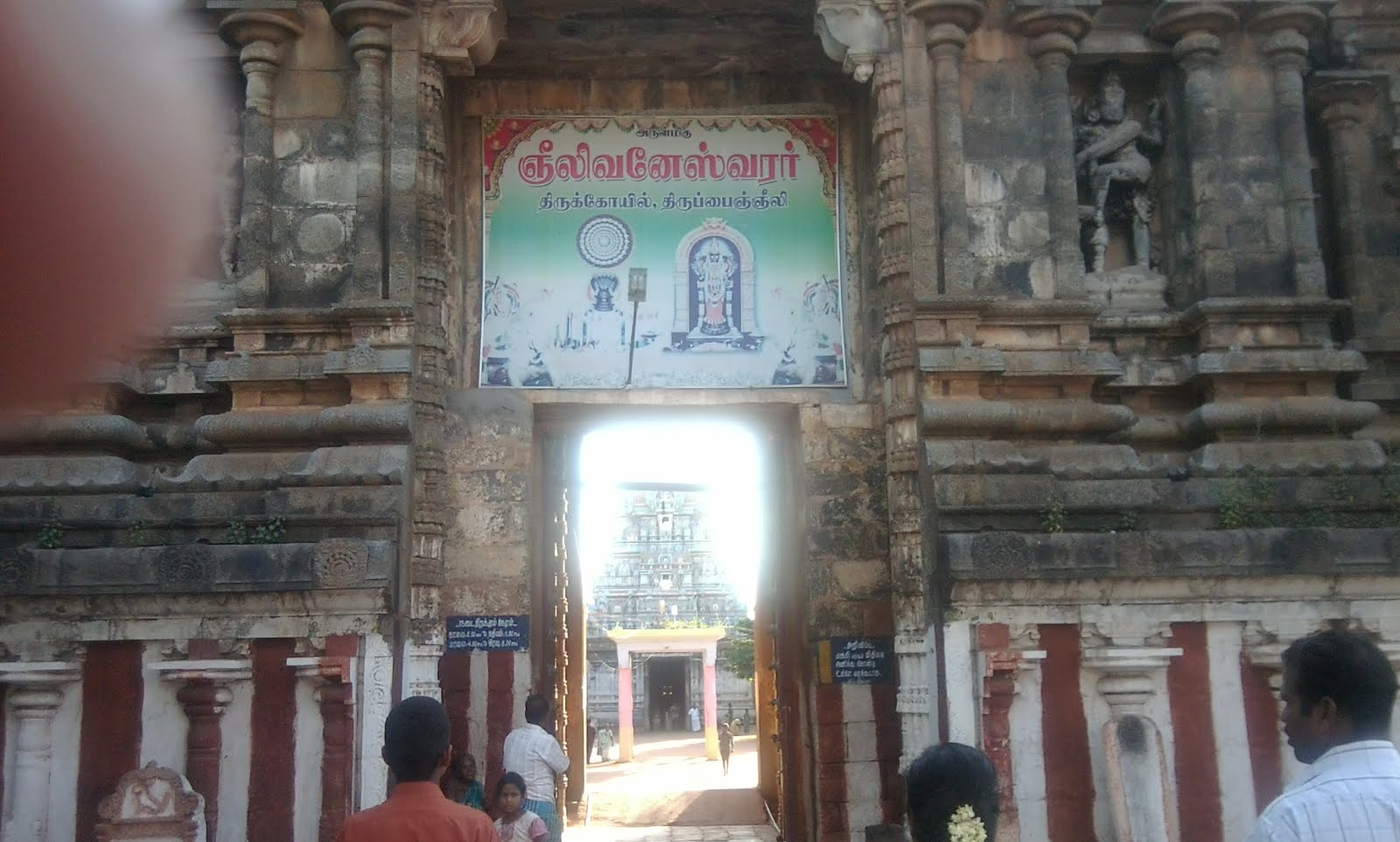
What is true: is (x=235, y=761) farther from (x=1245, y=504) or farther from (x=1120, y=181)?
(x=1120, y=181)

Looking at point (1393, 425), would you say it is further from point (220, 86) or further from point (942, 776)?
point (220, 86)

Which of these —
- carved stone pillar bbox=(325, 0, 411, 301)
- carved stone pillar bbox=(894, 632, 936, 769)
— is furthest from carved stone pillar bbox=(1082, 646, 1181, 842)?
carved stone pillar bbox=(325, 0, 411, 301)

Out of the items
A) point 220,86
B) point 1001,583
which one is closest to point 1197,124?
point 1001,583

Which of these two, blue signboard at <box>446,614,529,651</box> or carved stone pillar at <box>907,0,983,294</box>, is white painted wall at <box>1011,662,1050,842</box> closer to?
carved stone pillar at <box>907,0,983,294</box>

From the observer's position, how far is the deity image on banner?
10555 millimetres

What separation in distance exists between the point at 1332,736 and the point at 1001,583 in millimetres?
4828

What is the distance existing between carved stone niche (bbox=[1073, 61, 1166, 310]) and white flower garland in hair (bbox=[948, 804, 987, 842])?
23.4 feet

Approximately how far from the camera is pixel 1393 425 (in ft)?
32.3

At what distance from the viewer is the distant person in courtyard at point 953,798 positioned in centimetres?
321

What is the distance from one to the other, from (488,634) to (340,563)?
74.7 inches

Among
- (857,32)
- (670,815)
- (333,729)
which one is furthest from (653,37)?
(670,815)

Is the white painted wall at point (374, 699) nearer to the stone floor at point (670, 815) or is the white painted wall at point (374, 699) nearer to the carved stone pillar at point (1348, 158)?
the stone floor at point (670, 815)

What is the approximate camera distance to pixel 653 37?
10.5m

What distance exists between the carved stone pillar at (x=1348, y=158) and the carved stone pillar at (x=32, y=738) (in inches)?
373
